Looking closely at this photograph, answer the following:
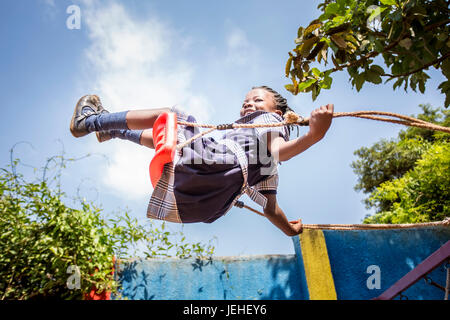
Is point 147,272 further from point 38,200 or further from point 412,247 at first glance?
point 412,247

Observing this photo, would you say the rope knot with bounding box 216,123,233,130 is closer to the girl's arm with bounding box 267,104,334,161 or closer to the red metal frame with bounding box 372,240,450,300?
the girl's arm with bounding box 267,104,334,161

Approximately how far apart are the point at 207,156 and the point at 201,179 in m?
Answer: 0.13

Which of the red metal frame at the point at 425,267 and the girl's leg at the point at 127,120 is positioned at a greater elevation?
the girl's leg at the point at 127,120

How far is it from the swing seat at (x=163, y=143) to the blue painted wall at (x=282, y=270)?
1584 millimetres

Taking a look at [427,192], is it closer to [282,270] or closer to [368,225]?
[368,225]

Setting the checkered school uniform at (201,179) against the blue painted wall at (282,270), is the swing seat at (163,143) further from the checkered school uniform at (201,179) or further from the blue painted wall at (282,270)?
the blue painted wall at (282,270)

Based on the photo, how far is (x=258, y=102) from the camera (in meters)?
2.45

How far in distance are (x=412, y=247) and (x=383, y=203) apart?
4663 millimetres

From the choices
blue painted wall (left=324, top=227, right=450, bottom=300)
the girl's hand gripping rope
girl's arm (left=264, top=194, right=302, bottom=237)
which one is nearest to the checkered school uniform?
the girl's hand gripping rope

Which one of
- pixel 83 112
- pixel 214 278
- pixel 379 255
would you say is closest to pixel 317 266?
pixel 379 255

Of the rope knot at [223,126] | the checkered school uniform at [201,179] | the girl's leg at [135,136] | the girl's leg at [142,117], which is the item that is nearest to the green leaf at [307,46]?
the checkered school uniform at [201,179]

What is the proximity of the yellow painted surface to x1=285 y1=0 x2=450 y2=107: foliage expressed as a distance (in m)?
1.46

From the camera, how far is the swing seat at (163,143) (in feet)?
5.21

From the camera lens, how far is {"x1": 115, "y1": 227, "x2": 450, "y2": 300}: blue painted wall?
2891mm
